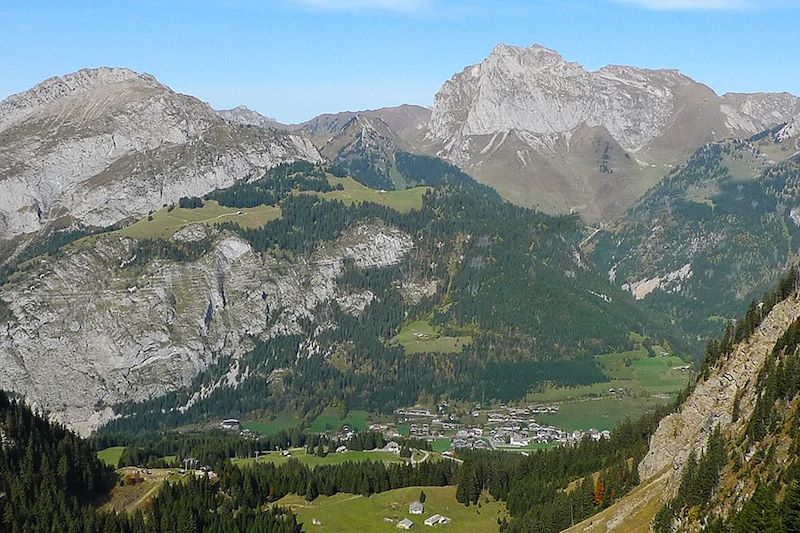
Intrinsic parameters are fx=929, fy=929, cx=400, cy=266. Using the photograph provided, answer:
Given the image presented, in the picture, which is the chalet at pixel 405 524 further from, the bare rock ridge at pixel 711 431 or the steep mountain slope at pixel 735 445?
the bare rock ridge at pixel 711 431

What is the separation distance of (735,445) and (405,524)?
7391cm

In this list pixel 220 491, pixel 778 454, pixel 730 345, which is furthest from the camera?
pixel 220 491

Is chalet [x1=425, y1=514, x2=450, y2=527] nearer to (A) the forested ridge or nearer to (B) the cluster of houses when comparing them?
(B) the cluster of houses

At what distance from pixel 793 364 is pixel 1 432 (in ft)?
474

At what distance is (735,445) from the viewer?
116062 mm

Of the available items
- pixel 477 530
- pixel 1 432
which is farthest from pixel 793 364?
pixel 1 432

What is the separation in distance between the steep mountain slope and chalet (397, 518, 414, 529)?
40249 mm

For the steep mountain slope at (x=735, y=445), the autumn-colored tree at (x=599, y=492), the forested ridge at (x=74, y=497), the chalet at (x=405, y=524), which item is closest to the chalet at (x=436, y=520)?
the chalet at (x=405, y=524)

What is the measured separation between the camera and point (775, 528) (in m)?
86.8

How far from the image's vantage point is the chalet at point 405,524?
172 meters

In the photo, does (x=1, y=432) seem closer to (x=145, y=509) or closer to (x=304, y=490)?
(x=145, y=509)

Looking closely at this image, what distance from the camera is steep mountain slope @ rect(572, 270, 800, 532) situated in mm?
99562

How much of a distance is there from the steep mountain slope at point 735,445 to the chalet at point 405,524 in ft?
132

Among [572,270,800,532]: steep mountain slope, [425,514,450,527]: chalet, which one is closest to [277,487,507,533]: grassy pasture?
[425,514,450,527]: chalet
